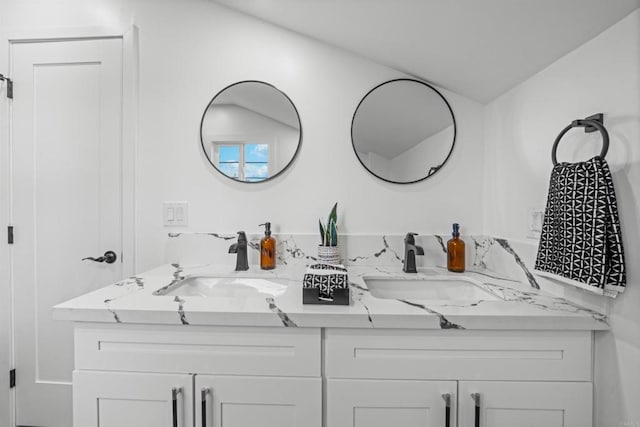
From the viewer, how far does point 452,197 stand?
1610 millimetres

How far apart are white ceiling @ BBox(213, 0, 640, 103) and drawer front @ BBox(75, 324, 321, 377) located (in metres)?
1.12

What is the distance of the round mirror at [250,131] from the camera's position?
1.62 metres

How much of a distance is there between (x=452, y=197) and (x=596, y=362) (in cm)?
87

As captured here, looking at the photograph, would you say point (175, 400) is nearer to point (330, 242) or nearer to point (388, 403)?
point (388, 403)

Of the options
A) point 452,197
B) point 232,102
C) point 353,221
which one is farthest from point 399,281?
point 232,102

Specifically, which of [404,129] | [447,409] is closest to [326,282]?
[447,409]

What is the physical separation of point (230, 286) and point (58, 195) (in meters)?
1.07

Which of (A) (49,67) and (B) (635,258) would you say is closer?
(B) (635,258)

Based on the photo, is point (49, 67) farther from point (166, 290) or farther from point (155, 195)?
point (166, 290)

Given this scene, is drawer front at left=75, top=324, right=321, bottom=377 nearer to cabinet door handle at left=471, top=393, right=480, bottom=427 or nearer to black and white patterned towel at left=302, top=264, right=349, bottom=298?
black and white patterned towel at left=302, top=264, right=349, bottom=298

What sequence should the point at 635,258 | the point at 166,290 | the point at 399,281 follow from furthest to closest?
the point at 399,281, the point at 166,290, the point at 635,258

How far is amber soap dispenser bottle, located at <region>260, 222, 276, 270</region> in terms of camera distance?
1.53m

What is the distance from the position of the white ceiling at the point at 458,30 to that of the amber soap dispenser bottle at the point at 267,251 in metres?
0.94

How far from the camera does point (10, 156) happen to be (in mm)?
1671
